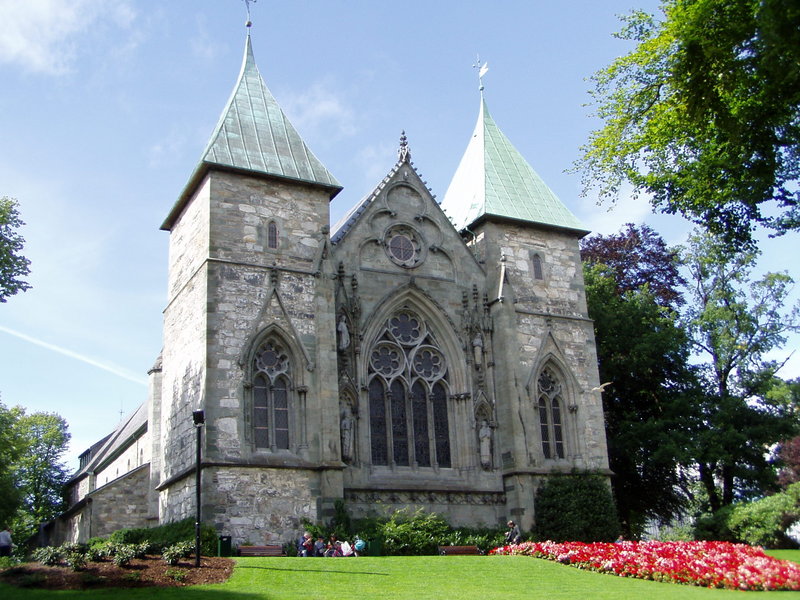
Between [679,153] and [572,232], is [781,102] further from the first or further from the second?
[572,232]

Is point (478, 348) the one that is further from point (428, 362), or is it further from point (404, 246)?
point (404, 246)

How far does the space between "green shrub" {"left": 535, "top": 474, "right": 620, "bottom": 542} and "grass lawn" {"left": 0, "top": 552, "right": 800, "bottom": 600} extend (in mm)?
6360

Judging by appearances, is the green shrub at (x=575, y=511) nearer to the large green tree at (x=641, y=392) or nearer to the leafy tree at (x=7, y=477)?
the large green tree at (x=641, y=392)

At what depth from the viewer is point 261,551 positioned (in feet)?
70.6

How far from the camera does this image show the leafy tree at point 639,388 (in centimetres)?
3275

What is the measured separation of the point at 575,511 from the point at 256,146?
13881mm

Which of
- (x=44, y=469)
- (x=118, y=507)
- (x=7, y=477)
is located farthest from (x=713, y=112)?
(x=44, y=469)

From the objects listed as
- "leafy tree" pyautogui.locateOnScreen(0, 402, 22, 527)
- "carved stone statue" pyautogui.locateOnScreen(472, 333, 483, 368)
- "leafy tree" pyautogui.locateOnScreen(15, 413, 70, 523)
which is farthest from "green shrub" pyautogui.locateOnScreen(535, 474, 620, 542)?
"leafy tree" pyautogui.locateOnScreen(15, 413, 70, 523)

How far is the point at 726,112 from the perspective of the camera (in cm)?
1722

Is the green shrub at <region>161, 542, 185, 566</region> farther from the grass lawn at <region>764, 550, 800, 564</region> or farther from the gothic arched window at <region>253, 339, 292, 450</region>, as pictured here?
the grass lawn at <region>764, 550, 800, 564</region>

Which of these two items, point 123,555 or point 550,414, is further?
point 550,414

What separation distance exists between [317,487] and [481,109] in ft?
54.9

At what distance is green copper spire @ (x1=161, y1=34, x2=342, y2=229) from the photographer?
85.3ft

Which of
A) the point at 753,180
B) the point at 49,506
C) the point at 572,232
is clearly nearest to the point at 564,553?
the point at 753,180
